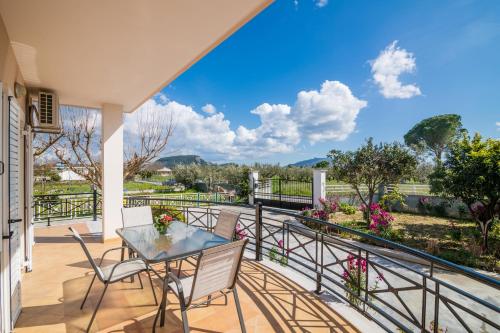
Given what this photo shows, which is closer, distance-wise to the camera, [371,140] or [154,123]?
[154,123]

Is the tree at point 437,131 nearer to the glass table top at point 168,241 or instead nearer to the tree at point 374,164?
the tree at point 374,164

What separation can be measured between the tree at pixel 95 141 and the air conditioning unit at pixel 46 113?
3394mm

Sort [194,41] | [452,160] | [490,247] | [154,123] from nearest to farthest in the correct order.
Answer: [194,41], [490,247], [452,160], [154,123]

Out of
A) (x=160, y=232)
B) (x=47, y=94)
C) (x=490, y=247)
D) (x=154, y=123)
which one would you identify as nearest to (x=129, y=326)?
(x=160, y=232)

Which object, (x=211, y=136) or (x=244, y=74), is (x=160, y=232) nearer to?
(x=244, y=74)

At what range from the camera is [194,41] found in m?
2.37

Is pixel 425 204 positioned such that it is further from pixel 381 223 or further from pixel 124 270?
pixel 124 270

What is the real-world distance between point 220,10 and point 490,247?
7.78 m

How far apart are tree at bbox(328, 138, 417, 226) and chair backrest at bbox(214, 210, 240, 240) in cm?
633

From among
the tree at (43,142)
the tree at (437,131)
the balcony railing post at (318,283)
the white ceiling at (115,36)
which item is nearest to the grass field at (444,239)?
the balcony railing post at (318,283)

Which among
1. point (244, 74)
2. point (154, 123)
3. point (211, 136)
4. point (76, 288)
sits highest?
point (244, 74)

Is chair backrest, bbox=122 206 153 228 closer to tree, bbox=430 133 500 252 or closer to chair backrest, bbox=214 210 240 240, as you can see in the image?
chair backrest, bbox=214 210 240 240

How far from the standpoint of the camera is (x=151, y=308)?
2316 millimetres

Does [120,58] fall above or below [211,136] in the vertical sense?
below
